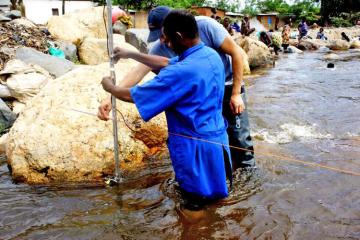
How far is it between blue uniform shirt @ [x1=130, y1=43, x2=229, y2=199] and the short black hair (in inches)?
4.5

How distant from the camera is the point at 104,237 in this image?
10.7 feet

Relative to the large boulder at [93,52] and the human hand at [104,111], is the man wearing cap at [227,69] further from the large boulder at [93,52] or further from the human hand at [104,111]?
the large boulder at [93,52]

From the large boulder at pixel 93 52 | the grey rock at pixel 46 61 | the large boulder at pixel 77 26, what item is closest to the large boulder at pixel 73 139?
the grey rock at pixel 46 61

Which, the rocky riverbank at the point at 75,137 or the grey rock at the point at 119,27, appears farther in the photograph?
the grey rock at the point at 119,27

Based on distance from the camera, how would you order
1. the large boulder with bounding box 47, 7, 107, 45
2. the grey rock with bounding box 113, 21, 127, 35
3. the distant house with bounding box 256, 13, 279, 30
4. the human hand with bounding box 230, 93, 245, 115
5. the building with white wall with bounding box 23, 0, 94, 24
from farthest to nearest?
the distant house with bounding box 256, 13, 279, 30
the building with white wall with bounding box 23, 0, 94, 24
the grey rock with bounding box 113, 21, 127, 35
the large boulder with bounding box 47, 7, 107, 45
the human hand with bounding box 230, 93, 245, 115

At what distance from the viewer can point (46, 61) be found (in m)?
9.28

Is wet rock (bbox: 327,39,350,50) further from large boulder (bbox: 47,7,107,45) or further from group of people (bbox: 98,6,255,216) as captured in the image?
group of people (bbox: 98,6,255,216)

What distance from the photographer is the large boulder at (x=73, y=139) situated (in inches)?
175

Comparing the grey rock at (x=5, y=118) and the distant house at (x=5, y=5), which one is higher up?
the distant house at (x=5, y=5)

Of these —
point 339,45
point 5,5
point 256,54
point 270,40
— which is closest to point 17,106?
point 256,54

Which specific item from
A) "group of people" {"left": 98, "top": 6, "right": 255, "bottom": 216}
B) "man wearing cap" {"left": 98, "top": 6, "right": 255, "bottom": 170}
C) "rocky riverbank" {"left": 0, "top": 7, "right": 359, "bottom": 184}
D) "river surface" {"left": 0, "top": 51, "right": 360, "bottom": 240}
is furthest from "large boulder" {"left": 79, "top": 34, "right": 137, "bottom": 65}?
"group of people" {"left": 98, "top": 6, "right": 255, "bottom": 216}

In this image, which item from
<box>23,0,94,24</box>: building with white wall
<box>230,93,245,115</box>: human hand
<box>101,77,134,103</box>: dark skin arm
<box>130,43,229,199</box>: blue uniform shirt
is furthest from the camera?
<box>23,0,94,24</box>: building with white wall

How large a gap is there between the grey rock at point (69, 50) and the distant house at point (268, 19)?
136ft

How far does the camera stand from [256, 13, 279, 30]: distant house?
50.4 metres
